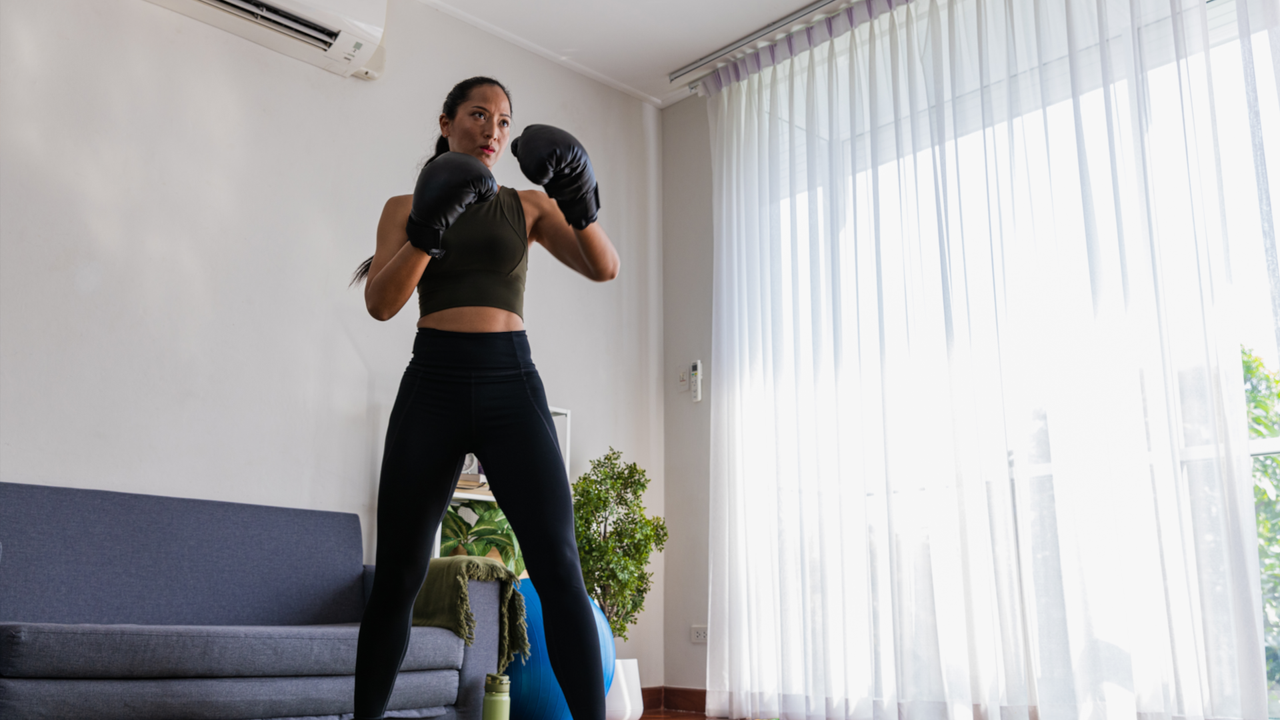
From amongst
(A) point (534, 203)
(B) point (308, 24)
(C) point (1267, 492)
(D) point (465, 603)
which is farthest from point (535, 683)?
(B) point (308, 24)

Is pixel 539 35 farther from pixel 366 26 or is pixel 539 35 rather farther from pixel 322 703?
pixel 322 703

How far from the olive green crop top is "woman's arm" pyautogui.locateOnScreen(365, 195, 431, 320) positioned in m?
0.04

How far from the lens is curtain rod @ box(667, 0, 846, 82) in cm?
375

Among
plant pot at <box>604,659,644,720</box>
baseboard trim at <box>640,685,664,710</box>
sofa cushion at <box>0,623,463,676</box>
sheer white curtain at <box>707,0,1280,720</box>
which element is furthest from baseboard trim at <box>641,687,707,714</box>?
sofa cushion at <box>0,623,463,676</box>

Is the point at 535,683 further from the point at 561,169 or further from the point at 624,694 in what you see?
the point at 561,169

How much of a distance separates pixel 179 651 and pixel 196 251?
1.42 m

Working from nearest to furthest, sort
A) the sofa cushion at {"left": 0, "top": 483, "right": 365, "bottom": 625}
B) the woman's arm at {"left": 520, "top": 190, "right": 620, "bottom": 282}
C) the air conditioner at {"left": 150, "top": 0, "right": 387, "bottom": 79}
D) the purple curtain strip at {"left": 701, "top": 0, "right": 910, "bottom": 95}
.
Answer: the woman's arm at {"left": 520, "top": 190, "right": 620, "bottom": 282} < the sofa cushion at {"left": 0, "top": 483, "right": 365, "bottom": 625} < the air conditioner at {"left": 150, "top": 0, "right": 387, "bottom": 79} < the purple curtain strip at {"left": 701, "top": 0, "right": 910, "bottom": 95}

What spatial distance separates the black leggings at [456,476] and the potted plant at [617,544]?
1754 mm

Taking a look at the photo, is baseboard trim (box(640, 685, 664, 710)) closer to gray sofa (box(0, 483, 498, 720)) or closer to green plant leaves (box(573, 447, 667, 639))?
green plant leaves (box(573, 447, 667, 639))

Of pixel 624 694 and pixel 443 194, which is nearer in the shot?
pixel 443 194

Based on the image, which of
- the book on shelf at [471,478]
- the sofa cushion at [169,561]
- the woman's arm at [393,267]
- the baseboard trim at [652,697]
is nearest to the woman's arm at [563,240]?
the woman's arm at [393,267]

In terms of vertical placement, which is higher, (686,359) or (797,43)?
(797,43)

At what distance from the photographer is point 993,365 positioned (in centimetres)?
297

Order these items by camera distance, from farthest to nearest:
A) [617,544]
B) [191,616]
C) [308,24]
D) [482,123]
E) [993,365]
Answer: [617,544] → [308,24] → [993,365] → [191,616] → [482,123]
